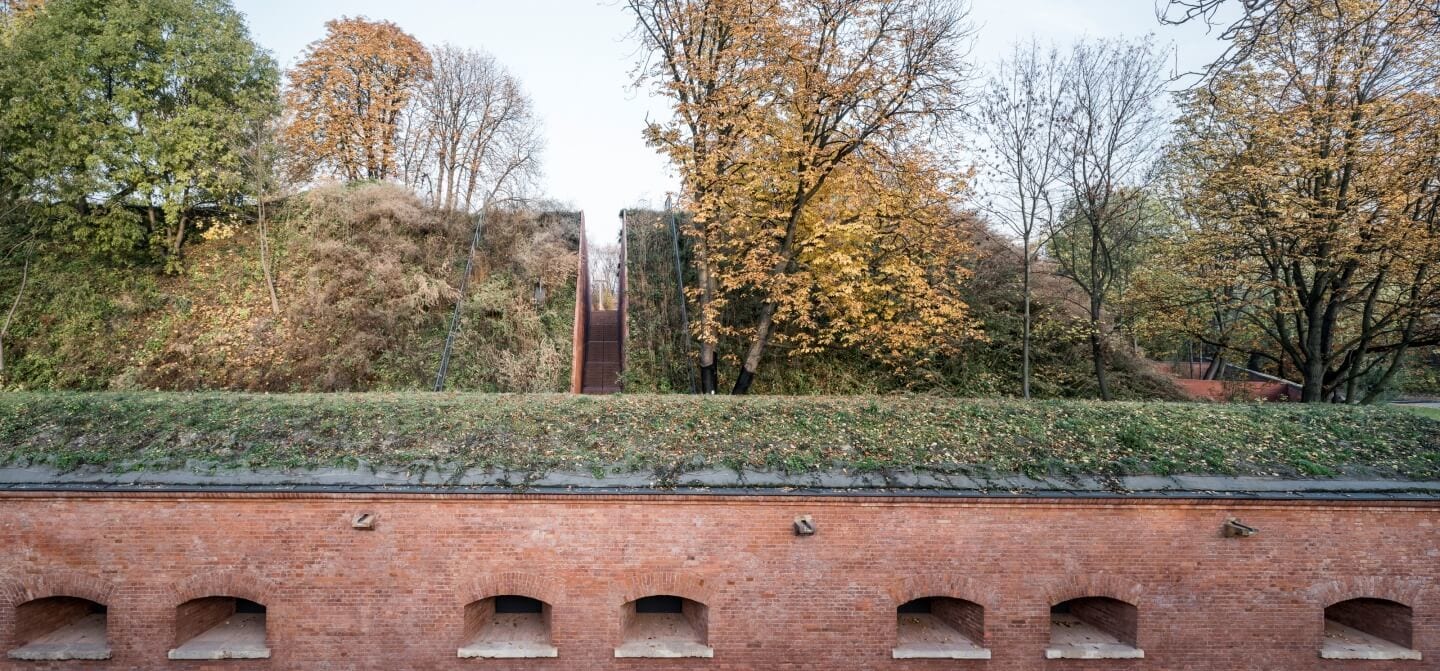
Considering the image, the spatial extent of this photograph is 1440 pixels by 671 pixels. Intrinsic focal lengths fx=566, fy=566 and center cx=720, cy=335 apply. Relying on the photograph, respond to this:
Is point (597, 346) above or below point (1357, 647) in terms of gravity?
above

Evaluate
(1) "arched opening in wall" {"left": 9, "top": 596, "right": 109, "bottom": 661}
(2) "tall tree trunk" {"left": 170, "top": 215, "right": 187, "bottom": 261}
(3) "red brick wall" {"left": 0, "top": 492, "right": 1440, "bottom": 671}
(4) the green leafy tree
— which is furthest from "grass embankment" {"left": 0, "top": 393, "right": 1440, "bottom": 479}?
(2) "tall tree trunk" {"left": 170, "top": 215, "right": 187, "bottom": 261}

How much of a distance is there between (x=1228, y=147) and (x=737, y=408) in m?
12.2

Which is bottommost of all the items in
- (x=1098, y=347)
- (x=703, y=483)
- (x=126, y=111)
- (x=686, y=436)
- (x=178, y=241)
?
(x=703, y=483)

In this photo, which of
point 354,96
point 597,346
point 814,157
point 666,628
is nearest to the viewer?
point 666,628

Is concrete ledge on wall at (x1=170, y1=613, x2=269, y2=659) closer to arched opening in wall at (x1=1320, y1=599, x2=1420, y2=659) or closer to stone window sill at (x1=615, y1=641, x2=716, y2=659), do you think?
stone window sill at (x1=615, y1=641, x2=716, y2=659)

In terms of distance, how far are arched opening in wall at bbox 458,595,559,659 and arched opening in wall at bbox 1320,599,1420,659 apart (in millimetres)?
8890

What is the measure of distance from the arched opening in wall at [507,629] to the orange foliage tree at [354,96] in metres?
15.5

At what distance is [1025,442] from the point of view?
7.02 m

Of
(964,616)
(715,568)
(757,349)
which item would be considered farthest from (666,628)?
(757,349)

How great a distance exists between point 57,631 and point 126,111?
11.2 metres

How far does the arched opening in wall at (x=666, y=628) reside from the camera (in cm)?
615

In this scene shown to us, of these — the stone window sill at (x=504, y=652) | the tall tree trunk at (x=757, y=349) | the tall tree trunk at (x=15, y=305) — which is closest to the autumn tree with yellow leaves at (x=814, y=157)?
the tall tree trunk at (x=757, y=349)

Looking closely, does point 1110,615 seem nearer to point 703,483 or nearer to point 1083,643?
point 1083,643

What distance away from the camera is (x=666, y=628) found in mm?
6613
